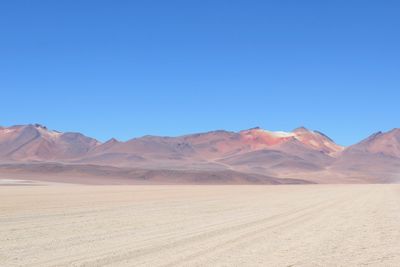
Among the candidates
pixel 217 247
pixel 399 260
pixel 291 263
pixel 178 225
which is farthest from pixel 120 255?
pixel 178 225

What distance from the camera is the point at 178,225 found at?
A: 19703 millimetres

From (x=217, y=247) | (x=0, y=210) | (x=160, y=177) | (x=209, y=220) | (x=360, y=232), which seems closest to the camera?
(x=217, y=247)

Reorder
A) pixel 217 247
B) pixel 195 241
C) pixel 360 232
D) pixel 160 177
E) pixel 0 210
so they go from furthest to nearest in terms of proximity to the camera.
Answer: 1. pixel 160 177
2. pixel 0 210
3. pixel 360 232
4. pixel 195 241
5. pixel 217 247

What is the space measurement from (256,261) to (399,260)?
9.93 feet

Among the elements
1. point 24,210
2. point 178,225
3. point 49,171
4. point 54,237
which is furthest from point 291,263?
point 49,171

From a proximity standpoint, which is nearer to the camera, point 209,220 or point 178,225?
point 178,225

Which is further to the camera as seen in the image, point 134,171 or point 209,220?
point 134,171

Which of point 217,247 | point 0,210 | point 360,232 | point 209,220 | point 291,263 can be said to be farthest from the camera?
point 0,210

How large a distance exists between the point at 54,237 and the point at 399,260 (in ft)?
26.9

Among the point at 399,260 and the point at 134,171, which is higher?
the point at 134,171

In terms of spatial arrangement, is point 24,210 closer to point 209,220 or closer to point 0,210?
point 0,210

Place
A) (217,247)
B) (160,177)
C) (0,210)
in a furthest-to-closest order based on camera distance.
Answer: (160,177) < (0,210) < (217,247)

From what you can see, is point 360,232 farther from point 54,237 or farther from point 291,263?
point 54,237

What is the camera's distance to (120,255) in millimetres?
12891
